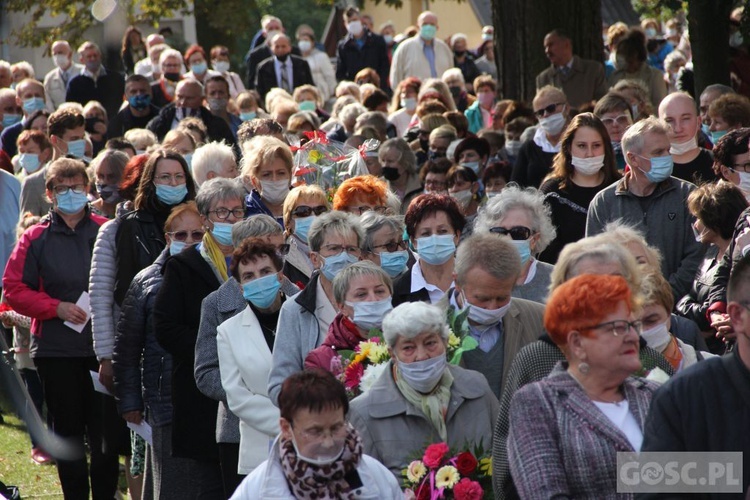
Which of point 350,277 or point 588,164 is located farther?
point 588,164

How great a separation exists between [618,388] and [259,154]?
5.07 meters

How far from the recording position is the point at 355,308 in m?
6.34

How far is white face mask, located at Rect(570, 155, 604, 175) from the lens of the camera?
9117 mm

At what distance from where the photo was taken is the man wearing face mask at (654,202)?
833cm

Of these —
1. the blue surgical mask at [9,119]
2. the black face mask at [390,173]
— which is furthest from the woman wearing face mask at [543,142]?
the blue surgical mask at [9,119]

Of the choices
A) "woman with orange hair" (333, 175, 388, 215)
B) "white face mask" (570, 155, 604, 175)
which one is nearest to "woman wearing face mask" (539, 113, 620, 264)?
"white face mask" (570, 155, 604, 175)

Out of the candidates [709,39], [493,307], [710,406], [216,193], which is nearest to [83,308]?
[216,193]

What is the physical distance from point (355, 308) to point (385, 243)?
1291 mm

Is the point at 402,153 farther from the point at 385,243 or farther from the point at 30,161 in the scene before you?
the point at 30,161

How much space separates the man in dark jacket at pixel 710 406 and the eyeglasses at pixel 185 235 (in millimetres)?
4443

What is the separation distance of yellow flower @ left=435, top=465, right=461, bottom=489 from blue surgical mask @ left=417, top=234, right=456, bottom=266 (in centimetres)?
198

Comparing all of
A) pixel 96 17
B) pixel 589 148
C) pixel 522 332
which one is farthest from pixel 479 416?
pixel 96 17

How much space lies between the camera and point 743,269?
4270 millimetres

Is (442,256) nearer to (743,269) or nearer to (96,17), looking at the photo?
(743,269)
